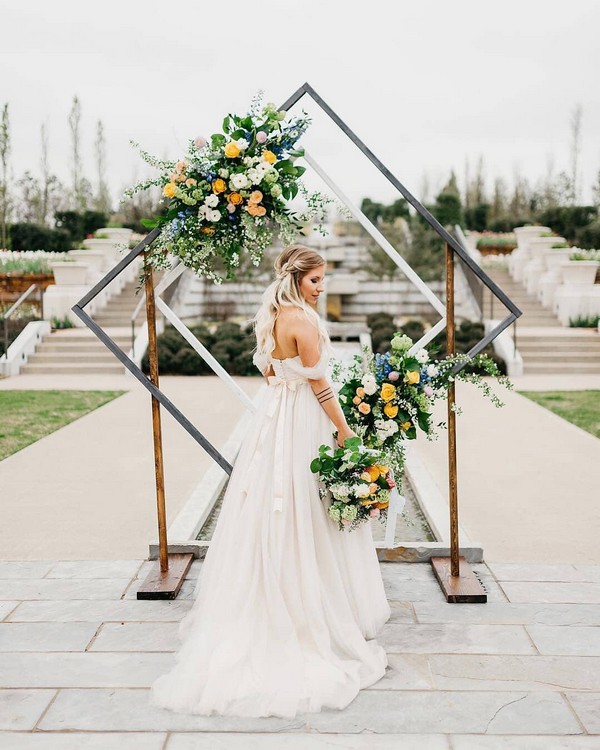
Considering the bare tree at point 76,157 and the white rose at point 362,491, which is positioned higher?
the bare tree at point 76,157

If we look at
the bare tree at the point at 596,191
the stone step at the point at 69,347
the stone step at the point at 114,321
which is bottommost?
the stone step at the point at 69,347

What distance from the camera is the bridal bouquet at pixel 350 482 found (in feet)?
12.0

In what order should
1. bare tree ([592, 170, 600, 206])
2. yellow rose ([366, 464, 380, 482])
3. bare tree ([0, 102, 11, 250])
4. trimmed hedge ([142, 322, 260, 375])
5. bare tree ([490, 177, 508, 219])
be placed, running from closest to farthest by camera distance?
yellow rose ([366, 464, 380, 482])
trimmed hedge ([142, 322, 260, 375])
bare tree ([0, 102, 11, 250])
bare tree ([592, 170, 600, 206])
bare tree ([490, 177, 508, 219])

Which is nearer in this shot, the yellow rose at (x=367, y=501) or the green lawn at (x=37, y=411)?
the yellow rose at (x=367, y=501)

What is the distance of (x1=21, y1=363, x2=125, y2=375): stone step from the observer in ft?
48.8

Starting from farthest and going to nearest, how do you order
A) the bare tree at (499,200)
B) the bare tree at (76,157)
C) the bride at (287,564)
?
the bare tree at (499,200)
the bare tree at (76,157)
the bride at (287,564)

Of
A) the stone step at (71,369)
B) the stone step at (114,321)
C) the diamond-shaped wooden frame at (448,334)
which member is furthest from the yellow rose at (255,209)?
the stone step at (114,321)

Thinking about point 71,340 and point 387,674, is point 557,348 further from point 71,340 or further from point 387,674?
point 387,674

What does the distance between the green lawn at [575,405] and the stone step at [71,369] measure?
291 inches

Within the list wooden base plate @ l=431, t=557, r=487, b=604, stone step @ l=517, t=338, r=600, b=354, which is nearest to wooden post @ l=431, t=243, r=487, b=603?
wooden base plate @ l=431, t=557, r=487, b=604

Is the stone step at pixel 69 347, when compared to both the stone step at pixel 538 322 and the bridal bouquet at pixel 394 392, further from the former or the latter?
the bridal bouquet at pixel 394 392

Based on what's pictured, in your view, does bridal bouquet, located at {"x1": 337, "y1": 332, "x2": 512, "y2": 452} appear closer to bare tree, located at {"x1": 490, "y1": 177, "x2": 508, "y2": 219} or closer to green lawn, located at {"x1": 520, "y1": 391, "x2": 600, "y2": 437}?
green lawn, located at {"x1": 520, "y1": 391, "x2": 600, "y2": 437}

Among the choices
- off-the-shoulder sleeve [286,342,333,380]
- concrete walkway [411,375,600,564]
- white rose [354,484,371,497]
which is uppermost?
off-the-shoulder sleeve [286,342,333,380]

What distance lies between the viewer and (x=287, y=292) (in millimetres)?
3650
